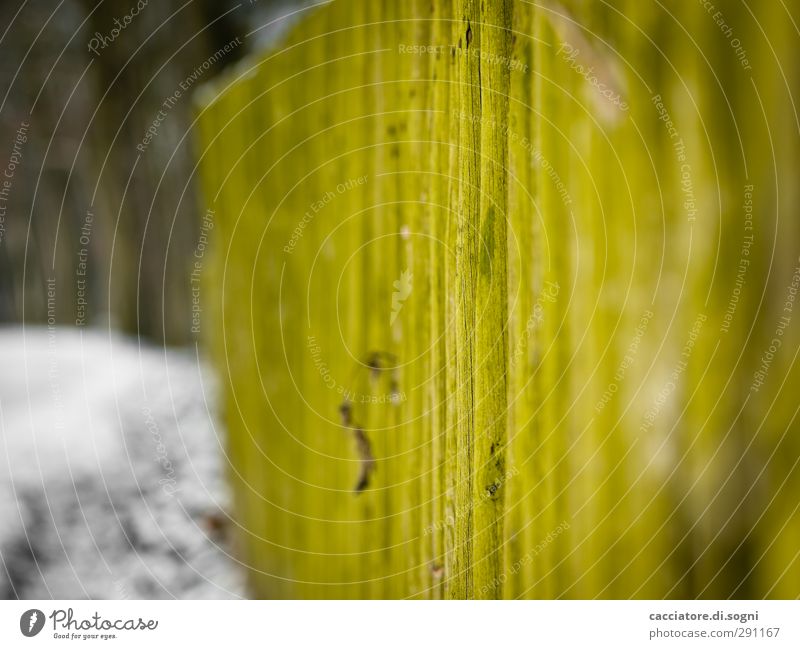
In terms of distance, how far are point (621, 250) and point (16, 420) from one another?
A: 58 cm

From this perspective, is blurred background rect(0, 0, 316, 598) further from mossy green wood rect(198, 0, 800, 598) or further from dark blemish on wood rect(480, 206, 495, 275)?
dark blemish on wood rect(480, 206, 495, 275)

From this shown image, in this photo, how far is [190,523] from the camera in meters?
0.64

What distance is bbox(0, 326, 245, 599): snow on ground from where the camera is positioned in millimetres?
612

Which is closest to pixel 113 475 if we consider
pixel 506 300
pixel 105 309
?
pixel 105 309

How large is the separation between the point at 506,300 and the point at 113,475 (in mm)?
447

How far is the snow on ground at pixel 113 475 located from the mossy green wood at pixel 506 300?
0.04 meters

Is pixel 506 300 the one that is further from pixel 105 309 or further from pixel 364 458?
pixel 105 309

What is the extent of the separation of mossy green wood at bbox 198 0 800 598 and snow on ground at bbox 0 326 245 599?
0.04 metres

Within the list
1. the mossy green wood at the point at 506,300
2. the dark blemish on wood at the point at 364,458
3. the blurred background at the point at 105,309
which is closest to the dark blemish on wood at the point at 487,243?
the mossy green wood at the point at 506,300

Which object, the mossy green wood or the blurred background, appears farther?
the blurred background

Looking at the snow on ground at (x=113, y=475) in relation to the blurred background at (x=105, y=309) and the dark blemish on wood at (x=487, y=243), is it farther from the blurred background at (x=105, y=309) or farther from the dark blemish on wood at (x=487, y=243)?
the dark blemish on wood at (x=487, y=243)

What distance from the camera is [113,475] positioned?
0.64m

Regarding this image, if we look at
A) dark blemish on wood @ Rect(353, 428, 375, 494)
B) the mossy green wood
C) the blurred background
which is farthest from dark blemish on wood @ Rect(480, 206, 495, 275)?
the blurred background
